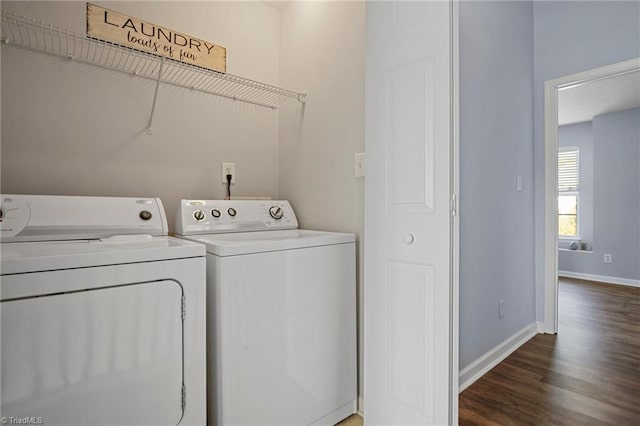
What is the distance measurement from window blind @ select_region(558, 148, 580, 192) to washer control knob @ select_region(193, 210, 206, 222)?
5.44 m

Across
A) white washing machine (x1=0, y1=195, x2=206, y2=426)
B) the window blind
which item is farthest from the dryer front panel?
the window blind

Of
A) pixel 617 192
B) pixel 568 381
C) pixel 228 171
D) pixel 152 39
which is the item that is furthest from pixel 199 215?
pixel 617 192

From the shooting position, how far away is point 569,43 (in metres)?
2.50

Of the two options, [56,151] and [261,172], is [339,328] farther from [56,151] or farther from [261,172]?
[56,151]

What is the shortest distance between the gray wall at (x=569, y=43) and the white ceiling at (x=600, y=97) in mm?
796

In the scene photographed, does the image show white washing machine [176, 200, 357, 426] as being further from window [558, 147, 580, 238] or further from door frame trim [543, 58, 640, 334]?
window [558, 147, 580, 238]

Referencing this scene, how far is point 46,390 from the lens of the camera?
2.79 ft

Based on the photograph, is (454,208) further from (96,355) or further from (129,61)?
(129,61)

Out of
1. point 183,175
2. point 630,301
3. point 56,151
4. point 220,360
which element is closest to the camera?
point 220,360

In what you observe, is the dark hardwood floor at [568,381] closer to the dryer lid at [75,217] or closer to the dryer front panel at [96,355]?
the dryer front panel at [96,355]

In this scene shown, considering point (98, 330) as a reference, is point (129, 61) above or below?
above

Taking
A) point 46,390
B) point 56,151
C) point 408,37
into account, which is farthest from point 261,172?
point 46,390

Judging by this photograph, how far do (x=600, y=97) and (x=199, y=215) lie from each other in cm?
457

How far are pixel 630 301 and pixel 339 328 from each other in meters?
3.77
